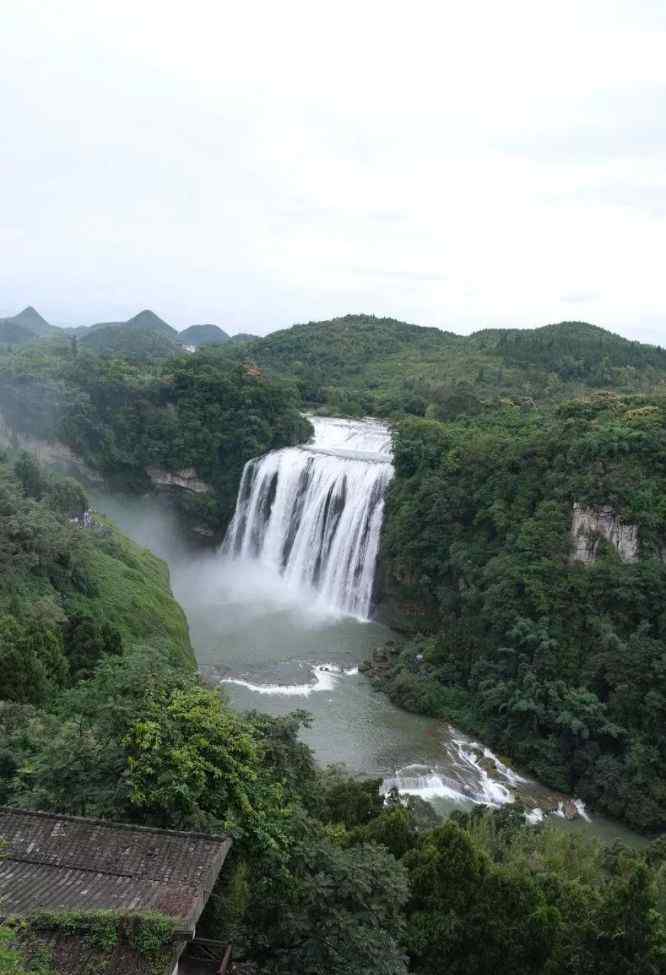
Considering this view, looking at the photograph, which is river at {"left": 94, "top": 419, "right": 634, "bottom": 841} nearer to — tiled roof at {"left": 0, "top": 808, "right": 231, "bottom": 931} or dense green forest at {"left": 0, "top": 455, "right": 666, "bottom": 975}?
Result: dense green forest at {"left": 0, "top": 455, "right": 666, "bottom": 975}

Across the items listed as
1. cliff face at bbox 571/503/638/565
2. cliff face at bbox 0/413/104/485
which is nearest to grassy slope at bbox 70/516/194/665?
cliff face at bbox 571/503/638/565

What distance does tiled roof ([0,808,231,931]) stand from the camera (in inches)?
205

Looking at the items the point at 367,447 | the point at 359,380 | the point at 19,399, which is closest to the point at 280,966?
the point at 367,447

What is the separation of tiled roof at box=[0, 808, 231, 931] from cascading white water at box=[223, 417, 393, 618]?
20.4m

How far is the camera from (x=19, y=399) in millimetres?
34938

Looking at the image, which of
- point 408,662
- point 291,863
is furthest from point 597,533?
point 291,863

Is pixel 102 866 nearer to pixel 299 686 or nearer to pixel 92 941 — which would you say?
pixel 92 941

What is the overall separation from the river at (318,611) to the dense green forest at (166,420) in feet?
4.59

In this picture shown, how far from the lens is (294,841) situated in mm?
7133

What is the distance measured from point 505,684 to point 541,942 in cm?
1070

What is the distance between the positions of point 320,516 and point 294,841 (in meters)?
21.2

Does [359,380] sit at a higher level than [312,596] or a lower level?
higher

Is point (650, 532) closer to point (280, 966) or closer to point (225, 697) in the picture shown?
point (225, 697)

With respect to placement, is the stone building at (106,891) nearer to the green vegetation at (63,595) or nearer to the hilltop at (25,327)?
the green vegetation at (63,595)
